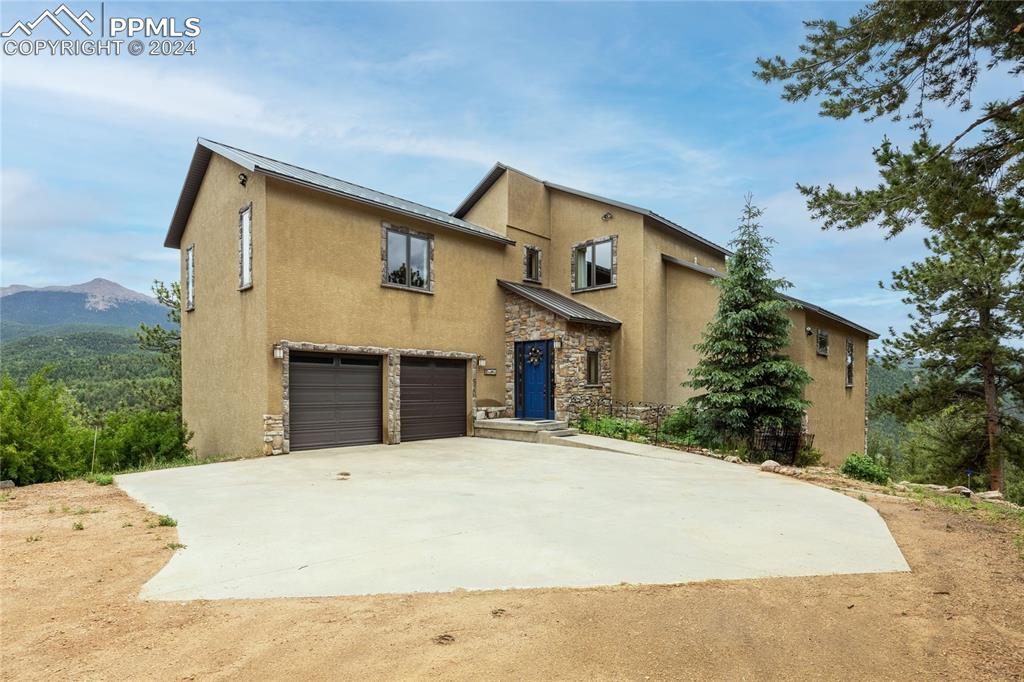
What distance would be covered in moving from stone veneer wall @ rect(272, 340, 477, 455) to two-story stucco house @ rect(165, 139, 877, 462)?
39 millimetres

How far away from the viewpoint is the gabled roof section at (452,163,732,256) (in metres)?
16.4

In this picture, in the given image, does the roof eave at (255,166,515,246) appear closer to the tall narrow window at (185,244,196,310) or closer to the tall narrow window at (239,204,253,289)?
the tall narrow window at (239,204,253,289)

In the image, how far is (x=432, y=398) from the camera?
14.7 m

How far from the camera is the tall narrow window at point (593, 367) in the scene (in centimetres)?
1600

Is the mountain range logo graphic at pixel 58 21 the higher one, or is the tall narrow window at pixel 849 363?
the mountain range logo graphic at pixel 58 21

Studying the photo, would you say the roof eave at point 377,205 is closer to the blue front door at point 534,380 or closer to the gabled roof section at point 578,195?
the gabled roof section at point 578,195

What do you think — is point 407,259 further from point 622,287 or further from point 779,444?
point 779,444

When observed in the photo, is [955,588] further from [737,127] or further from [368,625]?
[737,127]

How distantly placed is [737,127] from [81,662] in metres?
17.2

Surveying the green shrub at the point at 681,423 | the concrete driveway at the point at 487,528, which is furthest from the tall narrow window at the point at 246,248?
the green shrub at the point at 681,423

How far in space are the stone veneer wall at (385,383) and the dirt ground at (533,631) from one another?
7169mm

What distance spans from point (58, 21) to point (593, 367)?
45.9 ft

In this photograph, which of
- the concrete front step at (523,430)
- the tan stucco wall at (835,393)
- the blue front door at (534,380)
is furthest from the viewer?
the blue front door at (534,380)

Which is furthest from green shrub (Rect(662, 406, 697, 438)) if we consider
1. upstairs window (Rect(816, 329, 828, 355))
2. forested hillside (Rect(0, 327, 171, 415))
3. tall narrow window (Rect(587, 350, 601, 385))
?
forested hillside (Rect(0, 327, 171, 415))
